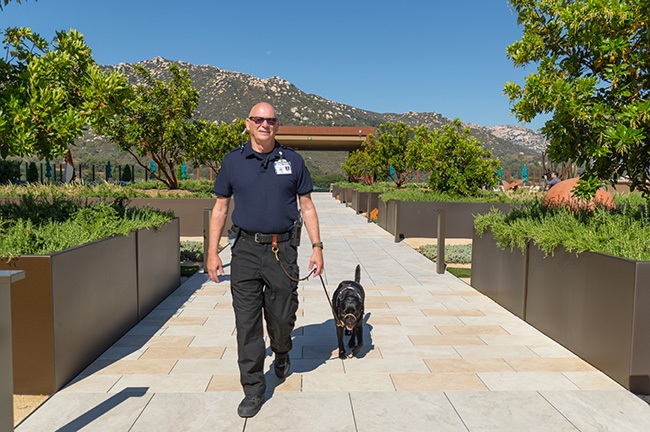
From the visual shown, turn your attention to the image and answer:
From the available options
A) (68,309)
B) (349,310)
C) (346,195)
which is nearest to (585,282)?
(349,310)

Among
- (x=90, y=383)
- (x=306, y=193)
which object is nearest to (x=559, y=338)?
(x=306, y=193)

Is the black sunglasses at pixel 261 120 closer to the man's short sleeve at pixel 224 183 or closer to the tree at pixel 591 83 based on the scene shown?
the man's short sleeve at pixel 224 183

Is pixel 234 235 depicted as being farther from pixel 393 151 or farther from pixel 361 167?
pixel 361 167

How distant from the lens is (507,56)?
23.7ft

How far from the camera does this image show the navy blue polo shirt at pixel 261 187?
3.98 metres

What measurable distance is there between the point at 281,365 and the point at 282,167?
183 cm

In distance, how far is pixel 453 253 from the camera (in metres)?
12.2

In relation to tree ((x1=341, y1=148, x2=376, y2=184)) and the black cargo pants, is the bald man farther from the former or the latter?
tree ((x1=341, y1=148, x2=376, y2=184))

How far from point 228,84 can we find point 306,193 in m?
146

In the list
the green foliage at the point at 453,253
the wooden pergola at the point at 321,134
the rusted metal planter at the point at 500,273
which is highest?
the wooden pergola at the point at 321,134

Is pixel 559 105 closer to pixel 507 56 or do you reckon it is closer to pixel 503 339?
pixel 507 56

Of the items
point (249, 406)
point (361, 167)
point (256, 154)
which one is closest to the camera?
point (249, 406)

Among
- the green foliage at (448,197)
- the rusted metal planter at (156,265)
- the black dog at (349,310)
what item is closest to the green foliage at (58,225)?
the rusted metal planter at (156,265)

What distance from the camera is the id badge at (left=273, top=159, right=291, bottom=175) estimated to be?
401 cm
